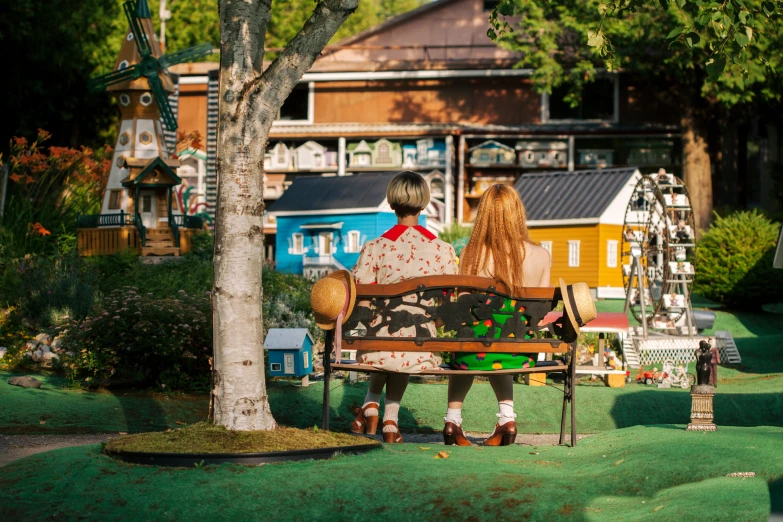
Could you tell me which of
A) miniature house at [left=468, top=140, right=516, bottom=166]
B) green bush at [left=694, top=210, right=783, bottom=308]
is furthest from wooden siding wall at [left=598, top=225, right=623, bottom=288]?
miniature house at [left=468, top=140, right=516, bottom=166]

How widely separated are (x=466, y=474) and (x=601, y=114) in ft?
87.8

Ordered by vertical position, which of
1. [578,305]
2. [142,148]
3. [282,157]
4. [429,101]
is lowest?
[578,305]

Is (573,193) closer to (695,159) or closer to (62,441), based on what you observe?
(695,159)

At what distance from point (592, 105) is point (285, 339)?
21.5 metres

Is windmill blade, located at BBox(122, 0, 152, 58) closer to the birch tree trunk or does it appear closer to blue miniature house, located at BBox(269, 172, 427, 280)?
blue miniature house, located at BBox(269, 172, 427, 280)

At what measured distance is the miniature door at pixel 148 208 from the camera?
18641 millimetres

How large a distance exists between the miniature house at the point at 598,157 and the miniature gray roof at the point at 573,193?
5415 mm

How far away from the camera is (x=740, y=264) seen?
864 inches

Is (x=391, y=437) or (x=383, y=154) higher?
(x=383, y=154)

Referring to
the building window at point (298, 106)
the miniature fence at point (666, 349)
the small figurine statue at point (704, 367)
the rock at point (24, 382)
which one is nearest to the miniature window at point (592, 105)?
the building window at point (298, 106)

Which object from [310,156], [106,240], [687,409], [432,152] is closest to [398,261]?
[687,409]

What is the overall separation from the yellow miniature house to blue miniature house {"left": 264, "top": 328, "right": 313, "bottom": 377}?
38.2 feet

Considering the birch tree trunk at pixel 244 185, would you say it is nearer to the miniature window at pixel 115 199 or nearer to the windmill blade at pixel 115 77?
the miniature window at pixel 115 199

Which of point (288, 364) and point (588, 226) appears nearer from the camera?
point (288, 364)
